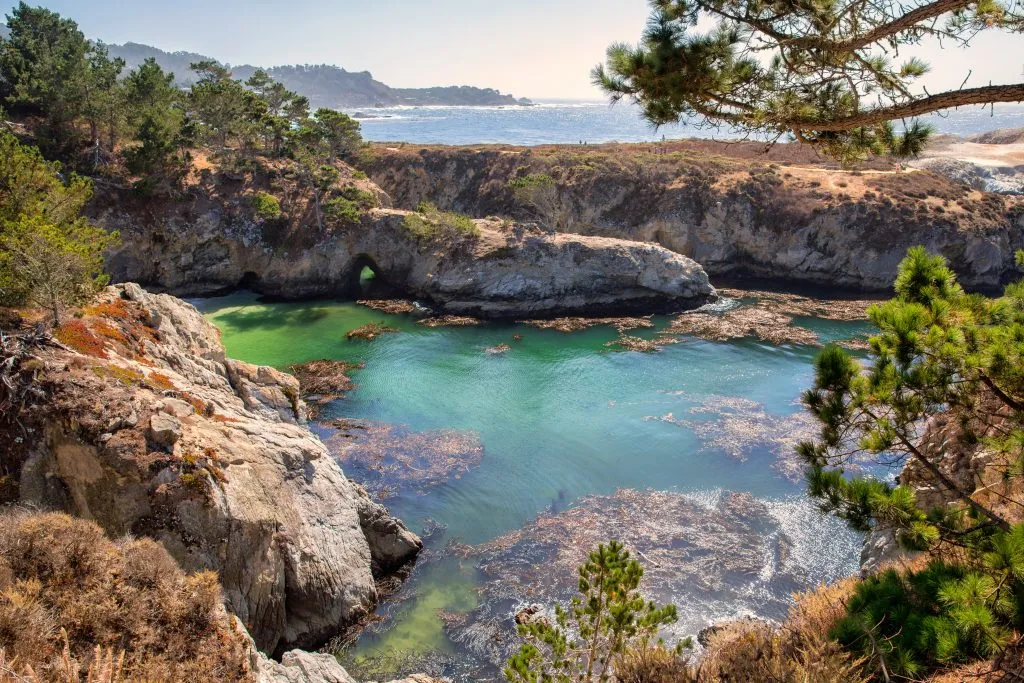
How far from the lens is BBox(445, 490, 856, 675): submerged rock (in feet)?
49.3

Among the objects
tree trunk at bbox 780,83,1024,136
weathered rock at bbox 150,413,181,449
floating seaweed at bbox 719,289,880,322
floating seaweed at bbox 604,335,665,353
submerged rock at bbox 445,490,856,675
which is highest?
tree trunk at bbox 780,83,1024,136

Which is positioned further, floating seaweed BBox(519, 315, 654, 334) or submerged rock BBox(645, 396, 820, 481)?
floating seaweed BBox(519, 315, 654, 334)

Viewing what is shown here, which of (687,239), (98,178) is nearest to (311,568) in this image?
(98,178)

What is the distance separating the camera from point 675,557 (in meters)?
17.2

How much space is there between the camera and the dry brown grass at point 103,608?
283 inches

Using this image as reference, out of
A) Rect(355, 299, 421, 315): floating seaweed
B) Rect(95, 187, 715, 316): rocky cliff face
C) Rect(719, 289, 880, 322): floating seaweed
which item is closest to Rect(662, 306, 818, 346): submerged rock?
Rect(719, 289, 880, 322): floating seaweed

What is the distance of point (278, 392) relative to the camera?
814 inches

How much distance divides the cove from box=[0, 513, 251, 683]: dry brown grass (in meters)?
5.57

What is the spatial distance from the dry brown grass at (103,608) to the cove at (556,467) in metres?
5.57

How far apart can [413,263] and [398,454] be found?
22934 millimetres

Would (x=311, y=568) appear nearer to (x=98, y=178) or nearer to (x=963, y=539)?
(x=963, y=539)

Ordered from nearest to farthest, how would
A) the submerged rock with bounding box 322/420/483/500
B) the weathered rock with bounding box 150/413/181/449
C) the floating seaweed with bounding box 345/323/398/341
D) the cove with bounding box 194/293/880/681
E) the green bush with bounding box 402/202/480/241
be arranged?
the weathered rock with bounding box 150/413/181/449, the cove with bounding box 194/293/880/681, the submerged rock with bounding box 322/420/483/500, the floating seaweed with bounding box 345/323/398/341, the green bush with bounding box 402/202/480/241

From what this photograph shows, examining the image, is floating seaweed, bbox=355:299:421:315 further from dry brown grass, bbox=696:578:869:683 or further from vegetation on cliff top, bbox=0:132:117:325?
dry brown grass, bbox=696:578:869:683

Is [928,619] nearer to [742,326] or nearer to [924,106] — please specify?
[924,106]
